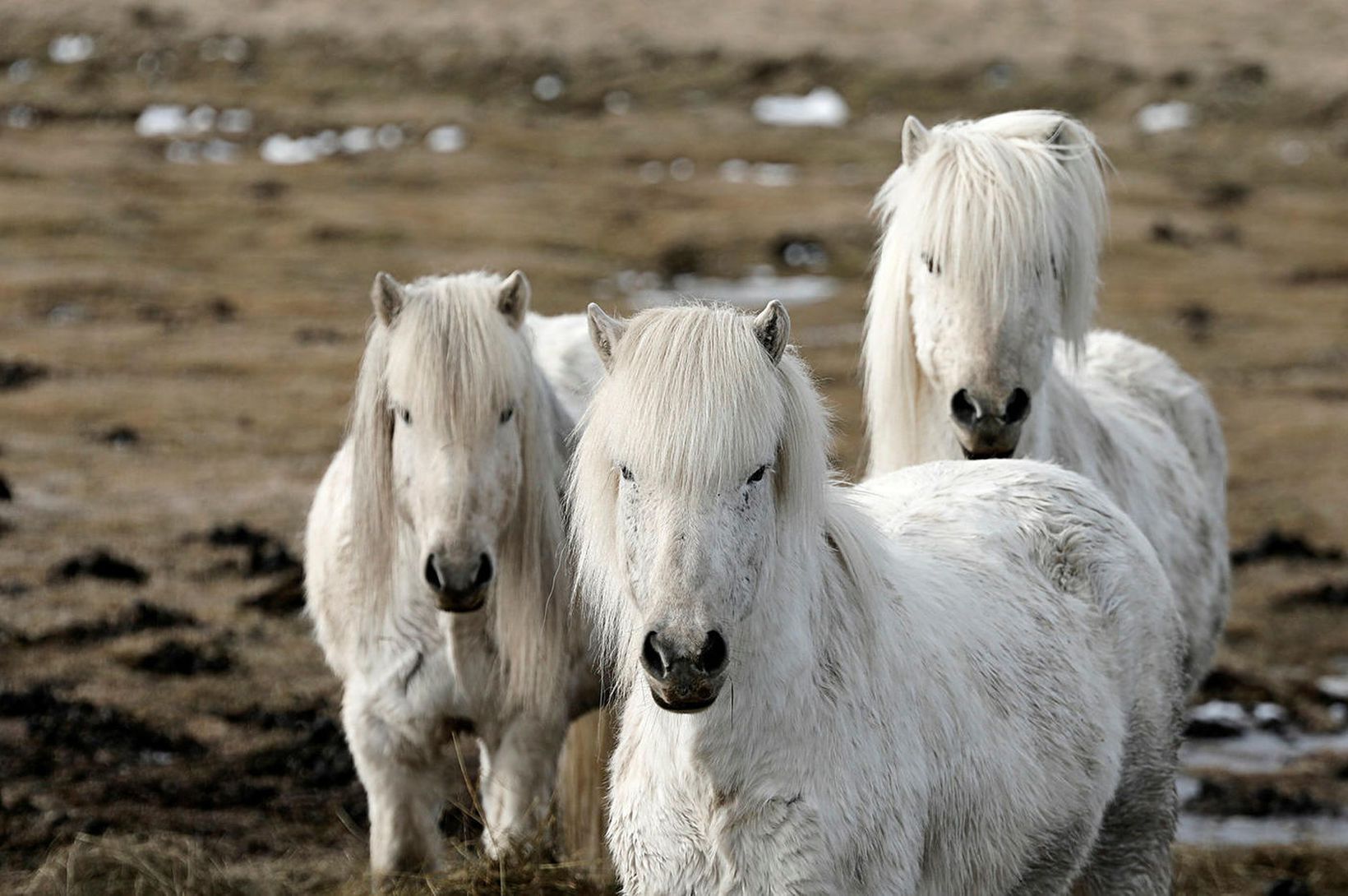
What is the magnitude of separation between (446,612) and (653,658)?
2.23m

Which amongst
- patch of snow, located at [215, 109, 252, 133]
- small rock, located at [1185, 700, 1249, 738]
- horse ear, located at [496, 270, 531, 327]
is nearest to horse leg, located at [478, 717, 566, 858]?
horse ear, located at [496, 270, 531, 327]

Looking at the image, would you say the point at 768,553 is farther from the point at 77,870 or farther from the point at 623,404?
the point at 77,870

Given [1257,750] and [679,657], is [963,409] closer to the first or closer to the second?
[679,657]

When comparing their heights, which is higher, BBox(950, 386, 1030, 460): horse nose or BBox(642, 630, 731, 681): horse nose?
BBox(642, 630, 731, 681): horse nose

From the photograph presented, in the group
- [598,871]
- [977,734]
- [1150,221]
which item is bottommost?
[1150,221]

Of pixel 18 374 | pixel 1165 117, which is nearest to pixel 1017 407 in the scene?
pixel 18 374

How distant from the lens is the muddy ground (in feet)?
29.2

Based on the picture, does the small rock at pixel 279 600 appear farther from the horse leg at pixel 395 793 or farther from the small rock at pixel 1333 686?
the small rock at pixel 1333 686

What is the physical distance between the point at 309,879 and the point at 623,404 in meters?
3.72

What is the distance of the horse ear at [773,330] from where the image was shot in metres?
3.82

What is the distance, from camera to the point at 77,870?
19.4ft

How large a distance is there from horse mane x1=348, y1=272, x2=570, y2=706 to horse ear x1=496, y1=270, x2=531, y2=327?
0.04 m

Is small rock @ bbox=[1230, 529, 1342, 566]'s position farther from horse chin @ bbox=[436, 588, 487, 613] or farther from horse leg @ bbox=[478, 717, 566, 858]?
horse chin @ bbox=[436, 588, 487, 613]

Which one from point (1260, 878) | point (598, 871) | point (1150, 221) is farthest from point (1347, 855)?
point (1150, 221)
